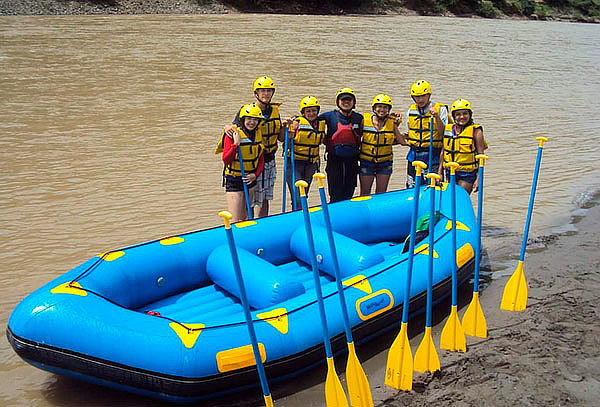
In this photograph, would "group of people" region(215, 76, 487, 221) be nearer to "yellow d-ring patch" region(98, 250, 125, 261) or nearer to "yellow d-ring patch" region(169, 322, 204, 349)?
"yellow d-ring patch" region(98, 250, 125, 261)

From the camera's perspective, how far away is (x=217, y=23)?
1934cm

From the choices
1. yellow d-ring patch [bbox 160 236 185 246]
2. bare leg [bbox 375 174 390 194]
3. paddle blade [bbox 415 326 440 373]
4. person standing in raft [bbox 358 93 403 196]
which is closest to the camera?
paddle blade [bbox 415 326 440 373]

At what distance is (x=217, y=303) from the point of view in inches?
148

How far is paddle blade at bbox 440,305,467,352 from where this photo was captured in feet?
11.7

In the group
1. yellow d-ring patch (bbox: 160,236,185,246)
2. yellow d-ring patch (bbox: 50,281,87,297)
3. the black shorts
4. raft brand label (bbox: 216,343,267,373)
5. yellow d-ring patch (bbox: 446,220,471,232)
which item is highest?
the black shorts

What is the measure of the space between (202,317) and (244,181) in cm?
114

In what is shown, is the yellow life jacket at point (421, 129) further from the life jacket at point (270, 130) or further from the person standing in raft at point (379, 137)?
the life jacket at point (270, 130)

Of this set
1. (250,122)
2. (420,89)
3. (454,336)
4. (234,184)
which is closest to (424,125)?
(420,89)

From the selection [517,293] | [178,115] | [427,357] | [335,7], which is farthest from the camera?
[335,7]

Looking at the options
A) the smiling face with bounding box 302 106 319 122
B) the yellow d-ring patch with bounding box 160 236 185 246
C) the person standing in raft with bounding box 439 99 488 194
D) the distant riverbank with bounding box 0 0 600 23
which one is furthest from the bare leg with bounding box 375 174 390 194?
the distant riverbank with bounding box 0 0 600 23

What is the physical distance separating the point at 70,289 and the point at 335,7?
24352 mm

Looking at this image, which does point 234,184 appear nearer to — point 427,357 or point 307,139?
point 307,139

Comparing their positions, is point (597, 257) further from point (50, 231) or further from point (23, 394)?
point (50, 231)

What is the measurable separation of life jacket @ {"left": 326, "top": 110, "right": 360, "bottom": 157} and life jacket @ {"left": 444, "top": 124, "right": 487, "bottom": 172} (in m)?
0.72
